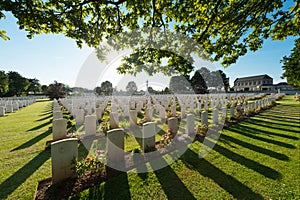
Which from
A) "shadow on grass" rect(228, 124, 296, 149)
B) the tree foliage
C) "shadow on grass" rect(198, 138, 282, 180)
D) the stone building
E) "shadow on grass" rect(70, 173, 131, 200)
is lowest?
"shadow on grass" rect(70, 173, 131, 200)

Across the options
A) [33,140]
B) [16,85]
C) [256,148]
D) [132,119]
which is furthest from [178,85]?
[16,85]

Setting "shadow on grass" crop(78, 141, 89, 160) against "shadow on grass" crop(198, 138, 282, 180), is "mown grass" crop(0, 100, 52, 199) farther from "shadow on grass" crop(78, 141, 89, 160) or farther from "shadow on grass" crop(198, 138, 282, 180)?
"shadow on grass" crop(198, 138, 282, 180)

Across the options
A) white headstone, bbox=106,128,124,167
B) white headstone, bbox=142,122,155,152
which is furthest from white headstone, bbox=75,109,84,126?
white headstone, bbox=142,122,155,152

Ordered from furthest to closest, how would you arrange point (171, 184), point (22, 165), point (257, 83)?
point (257, 83), point (22, 165), point (171, 184)

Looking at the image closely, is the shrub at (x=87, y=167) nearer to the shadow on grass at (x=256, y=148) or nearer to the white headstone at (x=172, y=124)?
the white headstone at (x=172, y=124)

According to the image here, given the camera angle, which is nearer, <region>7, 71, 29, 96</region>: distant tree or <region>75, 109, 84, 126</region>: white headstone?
<region>75, 109, 84, 126</region>: white headstone

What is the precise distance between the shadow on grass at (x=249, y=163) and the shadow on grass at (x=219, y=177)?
2.90ft

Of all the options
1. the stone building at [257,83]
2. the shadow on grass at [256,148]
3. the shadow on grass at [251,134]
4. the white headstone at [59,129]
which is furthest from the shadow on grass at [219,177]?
the stone building at [257,83]

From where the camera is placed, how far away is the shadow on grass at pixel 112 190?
102 inches

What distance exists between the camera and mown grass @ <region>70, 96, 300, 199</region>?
8.81 ft

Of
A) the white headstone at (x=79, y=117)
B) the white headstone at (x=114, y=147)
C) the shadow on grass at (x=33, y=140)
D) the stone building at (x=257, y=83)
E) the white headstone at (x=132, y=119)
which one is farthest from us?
the stone building at (x=257, y=83)

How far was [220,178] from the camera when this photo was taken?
3182 mm

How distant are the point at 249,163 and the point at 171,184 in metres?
2.52

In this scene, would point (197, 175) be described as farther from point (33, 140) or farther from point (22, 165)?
point (33, 140)
